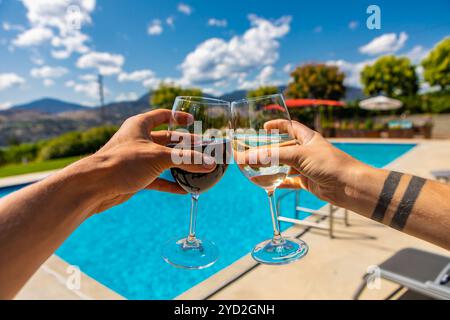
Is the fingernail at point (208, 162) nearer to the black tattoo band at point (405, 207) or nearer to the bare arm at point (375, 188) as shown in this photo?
the bare arm at point (375, 188)

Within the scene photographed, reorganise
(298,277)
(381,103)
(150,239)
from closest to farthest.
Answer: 1. (298,277)
2. (150,239)
3. (381,103)

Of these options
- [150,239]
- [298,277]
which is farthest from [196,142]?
[150,239]

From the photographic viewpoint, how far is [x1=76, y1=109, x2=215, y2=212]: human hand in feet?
2.60

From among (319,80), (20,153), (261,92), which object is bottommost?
(20,153)

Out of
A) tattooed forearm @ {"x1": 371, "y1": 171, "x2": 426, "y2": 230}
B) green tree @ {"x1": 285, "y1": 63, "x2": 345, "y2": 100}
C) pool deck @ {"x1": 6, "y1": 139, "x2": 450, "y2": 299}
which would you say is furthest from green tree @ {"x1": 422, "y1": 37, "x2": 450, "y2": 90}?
tattooed forearm @ {"x1": 371, "y1": 171, "x2": 426, "y2": 230}

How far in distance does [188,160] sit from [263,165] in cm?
21

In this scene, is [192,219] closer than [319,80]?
Yes

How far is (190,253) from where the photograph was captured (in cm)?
78

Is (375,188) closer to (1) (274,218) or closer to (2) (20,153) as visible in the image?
(1) (274,218)

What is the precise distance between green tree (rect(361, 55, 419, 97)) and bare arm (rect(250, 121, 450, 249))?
1807 inches

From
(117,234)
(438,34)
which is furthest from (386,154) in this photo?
(438,34)

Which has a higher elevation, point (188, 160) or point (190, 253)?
point (188, 160)

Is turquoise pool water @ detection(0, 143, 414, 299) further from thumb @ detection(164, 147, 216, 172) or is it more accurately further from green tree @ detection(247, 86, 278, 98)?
thumb @ detection(164, 147, 216, 172)
